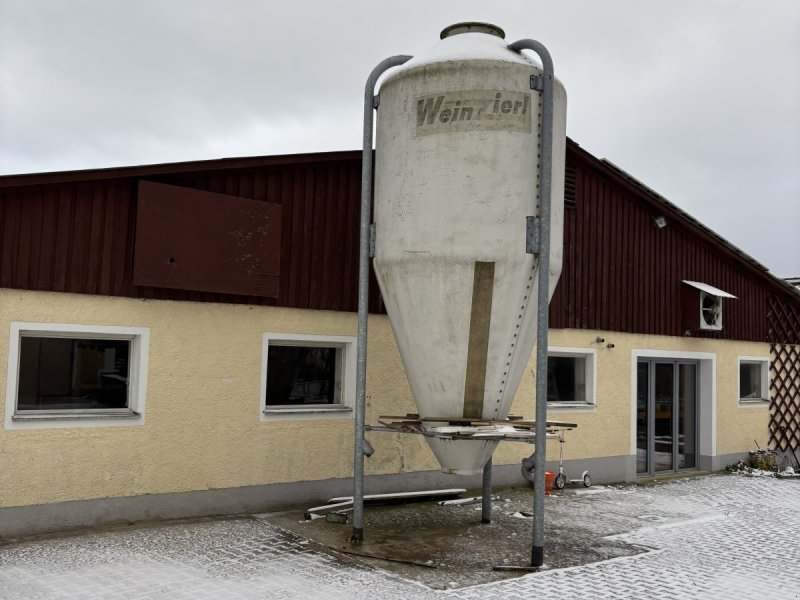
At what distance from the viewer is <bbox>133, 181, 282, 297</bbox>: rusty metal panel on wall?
8.05 m

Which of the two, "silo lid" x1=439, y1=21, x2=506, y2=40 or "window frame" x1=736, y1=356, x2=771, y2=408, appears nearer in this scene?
"silo lid" x1=439, y1=21, x2=506, y2=40

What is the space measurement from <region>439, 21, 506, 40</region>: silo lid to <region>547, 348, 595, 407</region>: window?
546 centimetres

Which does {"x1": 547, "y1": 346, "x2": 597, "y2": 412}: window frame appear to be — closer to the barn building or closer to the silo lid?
the barn building

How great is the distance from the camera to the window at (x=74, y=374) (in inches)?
290

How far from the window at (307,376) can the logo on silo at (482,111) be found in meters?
3.45

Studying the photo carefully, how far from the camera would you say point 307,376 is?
949cm

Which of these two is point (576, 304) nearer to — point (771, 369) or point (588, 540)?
point (588, 540)

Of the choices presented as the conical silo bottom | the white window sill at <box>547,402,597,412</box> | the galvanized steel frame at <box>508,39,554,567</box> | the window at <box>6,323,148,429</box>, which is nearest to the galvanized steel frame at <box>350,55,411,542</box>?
→ the conical silo bottom

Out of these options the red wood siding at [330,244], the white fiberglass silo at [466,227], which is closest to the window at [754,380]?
the red wood siding at [330,244]

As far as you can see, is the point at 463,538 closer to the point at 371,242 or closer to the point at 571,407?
the point at 371,242

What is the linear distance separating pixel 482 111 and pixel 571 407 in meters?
6.20

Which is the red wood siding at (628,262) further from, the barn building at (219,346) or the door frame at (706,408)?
the door frame at (706,408)

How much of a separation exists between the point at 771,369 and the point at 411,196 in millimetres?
11177

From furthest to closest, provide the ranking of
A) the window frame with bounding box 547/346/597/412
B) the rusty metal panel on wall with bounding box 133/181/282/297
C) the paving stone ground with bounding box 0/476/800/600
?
the window frame with bounding box 547/346/597/412, the rusty metal panel on wall with bounding box 133/181/282/297, the paving stone ground with bounding box 0/476/800/600
